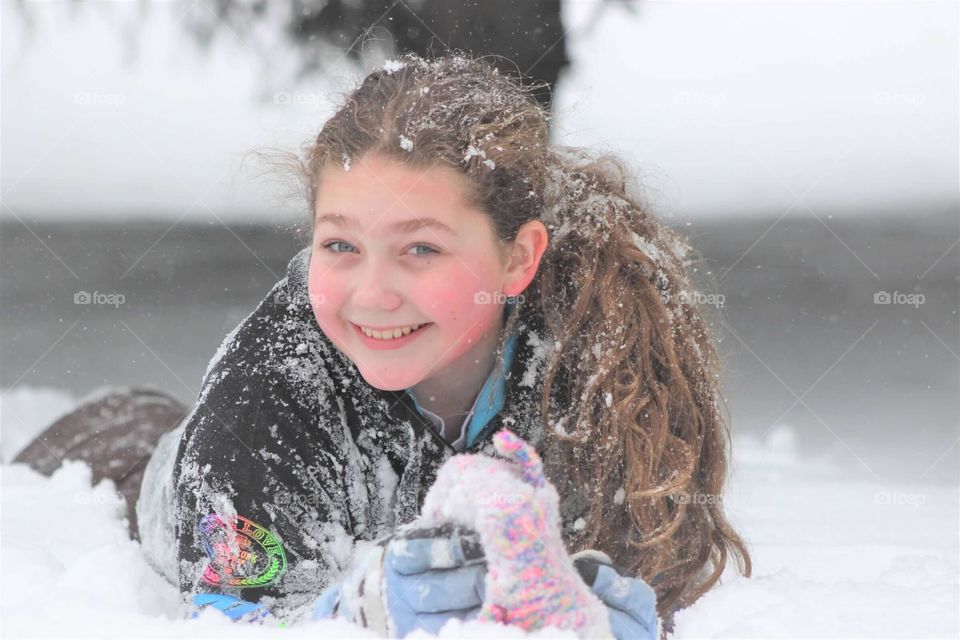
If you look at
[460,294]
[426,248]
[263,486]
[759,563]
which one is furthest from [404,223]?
[759,563]

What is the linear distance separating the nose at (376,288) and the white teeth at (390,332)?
7 cm

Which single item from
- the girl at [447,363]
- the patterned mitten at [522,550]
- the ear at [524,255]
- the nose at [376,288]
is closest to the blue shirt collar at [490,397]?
the girl at [447,363]

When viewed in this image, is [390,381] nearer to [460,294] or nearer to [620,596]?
[460,294]

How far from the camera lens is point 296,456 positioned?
2012 millimetres

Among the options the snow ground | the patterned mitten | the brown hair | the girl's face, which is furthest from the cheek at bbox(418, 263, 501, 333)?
the snow ground

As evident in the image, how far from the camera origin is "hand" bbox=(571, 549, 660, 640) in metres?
1.43

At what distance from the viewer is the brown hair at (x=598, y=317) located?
1997mm

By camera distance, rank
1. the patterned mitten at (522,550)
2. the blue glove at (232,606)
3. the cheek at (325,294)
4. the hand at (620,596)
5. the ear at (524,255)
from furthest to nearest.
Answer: the ear at (524,255) < the cheek at (325,294) < the blue glove at (232,606) < the hand at (620,596) < the patterned mitten at (522,550)

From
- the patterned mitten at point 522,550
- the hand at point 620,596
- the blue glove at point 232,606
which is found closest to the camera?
the patterned mitten at point 522,550

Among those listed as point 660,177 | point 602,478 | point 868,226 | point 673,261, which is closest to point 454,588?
point 602,478

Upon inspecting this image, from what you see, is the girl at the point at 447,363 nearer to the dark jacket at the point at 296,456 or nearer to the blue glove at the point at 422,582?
the dark jacket at the point at 296,456

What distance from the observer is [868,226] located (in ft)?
→ 19.7

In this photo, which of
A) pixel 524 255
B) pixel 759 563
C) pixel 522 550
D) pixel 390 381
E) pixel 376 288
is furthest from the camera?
pixel 759 563

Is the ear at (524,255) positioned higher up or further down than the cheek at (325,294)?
higher up
